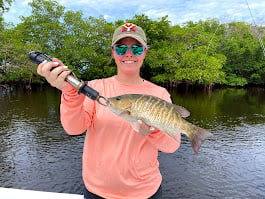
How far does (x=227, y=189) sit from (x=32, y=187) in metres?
8.31

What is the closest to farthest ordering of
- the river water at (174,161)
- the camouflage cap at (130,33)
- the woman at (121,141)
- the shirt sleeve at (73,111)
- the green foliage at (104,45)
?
1. the shirt sleeve at (73,111)
2. the woman at (121,141)
3. the camouflage cap at (130,33)
4. the river water at (174,161)
5. the green foliage at (104,45)

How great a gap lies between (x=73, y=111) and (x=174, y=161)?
41.1 feet

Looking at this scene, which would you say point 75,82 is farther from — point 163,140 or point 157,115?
point 163,140

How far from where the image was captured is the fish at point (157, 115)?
6.88 feet

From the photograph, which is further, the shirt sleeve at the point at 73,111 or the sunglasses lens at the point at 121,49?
the sunglasses lens at the point at 121,49

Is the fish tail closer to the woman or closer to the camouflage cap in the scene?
the woman

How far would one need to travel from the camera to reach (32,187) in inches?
446

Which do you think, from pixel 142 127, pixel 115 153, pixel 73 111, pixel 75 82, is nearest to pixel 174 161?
pixel 115 153

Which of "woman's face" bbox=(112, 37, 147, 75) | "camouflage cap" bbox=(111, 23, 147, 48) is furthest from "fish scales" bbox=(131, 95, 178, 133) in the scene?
"camouflage cap" bbox=(111, 23, 147, 48)

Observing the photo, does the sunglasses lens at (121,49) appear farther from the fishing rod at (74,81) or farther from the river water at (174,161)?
the river water at (174,161)

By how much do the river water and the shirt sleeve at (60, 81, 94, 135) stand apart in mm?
9519

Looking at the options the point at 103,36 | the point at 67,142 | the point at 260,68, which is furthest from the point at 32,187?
the point at 260,68

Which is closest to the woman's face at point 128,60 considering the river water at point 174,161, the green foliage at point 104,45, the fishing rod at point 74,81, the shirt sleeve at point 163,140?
the fishing rod at point 74,81

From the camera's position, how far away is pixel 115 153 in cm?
217
